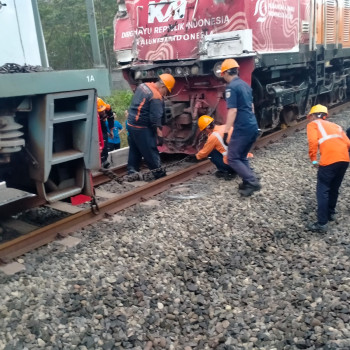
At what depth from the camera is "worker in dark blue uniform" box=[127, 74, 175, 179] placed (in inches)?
242

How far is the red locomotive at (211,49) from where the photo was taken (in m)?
6.71

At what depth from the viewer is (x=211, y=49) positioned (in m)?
6.77

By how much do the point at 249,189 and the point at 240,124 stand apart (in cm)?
92

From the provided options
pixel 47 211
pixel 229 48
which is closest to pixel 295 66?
pixel 229 48

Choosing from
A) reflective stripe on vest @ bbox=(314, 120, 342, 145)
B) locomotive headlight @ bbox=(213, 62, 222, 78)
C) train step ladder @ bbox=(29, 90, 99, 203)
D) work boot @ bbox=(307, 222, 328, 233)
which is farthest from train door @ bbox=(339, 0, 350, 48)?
train step ladder @ bbox=(29, 90, 99, 203)

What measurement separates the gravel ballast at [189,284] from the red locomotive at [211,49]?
108 inches

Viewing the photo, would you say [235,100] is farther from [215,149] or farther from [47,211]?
[47,211]

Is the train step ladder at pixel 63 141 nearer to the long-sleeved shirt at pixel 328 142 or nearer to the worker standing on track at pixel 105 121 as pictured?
the long-sleeved shirt at pixel 328 142

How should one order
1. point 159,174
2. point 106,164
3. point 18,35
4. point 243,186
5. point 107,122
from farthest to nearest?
point 107,122 < point 106,164 < point 159,174 < point 243,186 < point 18,35

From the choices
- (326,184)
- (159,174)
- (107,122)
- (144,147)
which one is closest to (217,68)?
(144,147)

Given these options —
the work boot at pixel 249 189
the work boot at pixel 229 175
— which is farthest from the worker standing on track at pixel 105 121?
the work boot at pixel 249 189

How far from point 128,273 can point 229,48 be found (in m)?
4.35

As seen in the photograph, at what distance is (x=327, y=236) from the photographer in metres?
4.41

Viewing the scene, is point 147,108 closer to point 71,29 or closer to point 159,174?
point 159,174
